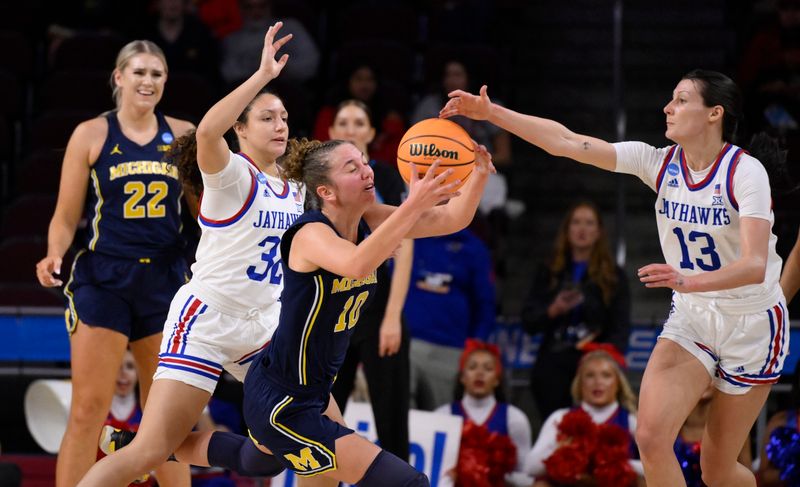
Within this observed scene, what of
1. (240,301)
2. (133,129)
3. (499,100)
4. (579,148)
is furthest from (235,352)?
(499,100)

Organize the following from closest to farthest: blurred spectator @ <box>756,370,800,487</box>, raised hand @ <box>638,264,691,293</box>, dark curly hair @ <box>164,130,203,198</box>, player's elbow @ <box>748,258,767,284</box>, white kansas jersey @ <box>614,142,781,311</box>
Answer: raised hand @ <box>638,264,691,293</box>
player's elbow @ <box>748,258,767,284</box>
white kansas jersey @ <box>614,142,781,311</box>
dark curly hair @ <box>164,130,203,198</box>
blurred spectator @ <box>756,370,800,487</box>

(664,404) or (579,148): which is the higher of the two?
(579,148)

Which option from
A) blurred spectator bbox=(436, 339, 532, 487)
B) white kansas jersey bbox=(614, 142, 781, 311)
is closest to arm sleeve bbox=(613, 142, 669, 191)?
white kansas jersey bbox=(614, 142, 781, 311)

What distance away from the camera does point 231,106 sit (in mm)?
4863

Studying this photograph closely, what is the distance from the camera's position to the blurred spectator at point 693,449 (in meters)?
6.16

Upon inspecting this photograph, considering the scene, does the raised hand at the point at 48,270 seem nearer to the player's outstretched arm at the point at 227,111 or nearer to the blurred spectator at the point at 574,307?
the player's outstretched arm at the point at 227,111

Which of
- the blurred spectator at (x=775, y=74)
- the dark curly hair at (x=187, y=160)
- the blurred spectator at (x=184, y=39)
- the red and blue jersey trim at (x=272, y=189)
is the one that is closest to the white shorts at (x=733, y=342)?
the red and blue jersey trim at (x=272, y=189)

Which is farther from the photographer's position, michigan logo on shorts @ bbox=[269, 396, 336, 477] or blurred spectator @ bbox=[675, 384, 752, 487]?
blurred spectator @ bbox=[675, 384, 752, 487]

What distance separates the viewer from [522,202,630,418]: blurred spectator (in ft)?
25.0

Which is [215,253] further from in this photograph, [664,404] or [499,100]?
[499,100]

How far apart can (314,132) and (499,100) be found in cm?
156

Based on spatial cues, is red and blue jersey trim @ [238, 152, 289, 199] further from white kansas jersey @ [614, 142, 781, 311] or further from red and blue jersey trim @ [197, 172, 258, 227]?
white kansas jersey @ [614, 142, 781, 311]

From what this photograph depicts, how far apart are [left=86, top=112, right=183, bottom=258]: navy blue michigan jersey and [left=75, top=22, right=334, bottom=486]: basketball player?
2.00 feet

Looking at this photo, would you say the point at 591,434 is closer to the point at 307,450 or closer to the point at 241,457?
the point at 241,457
